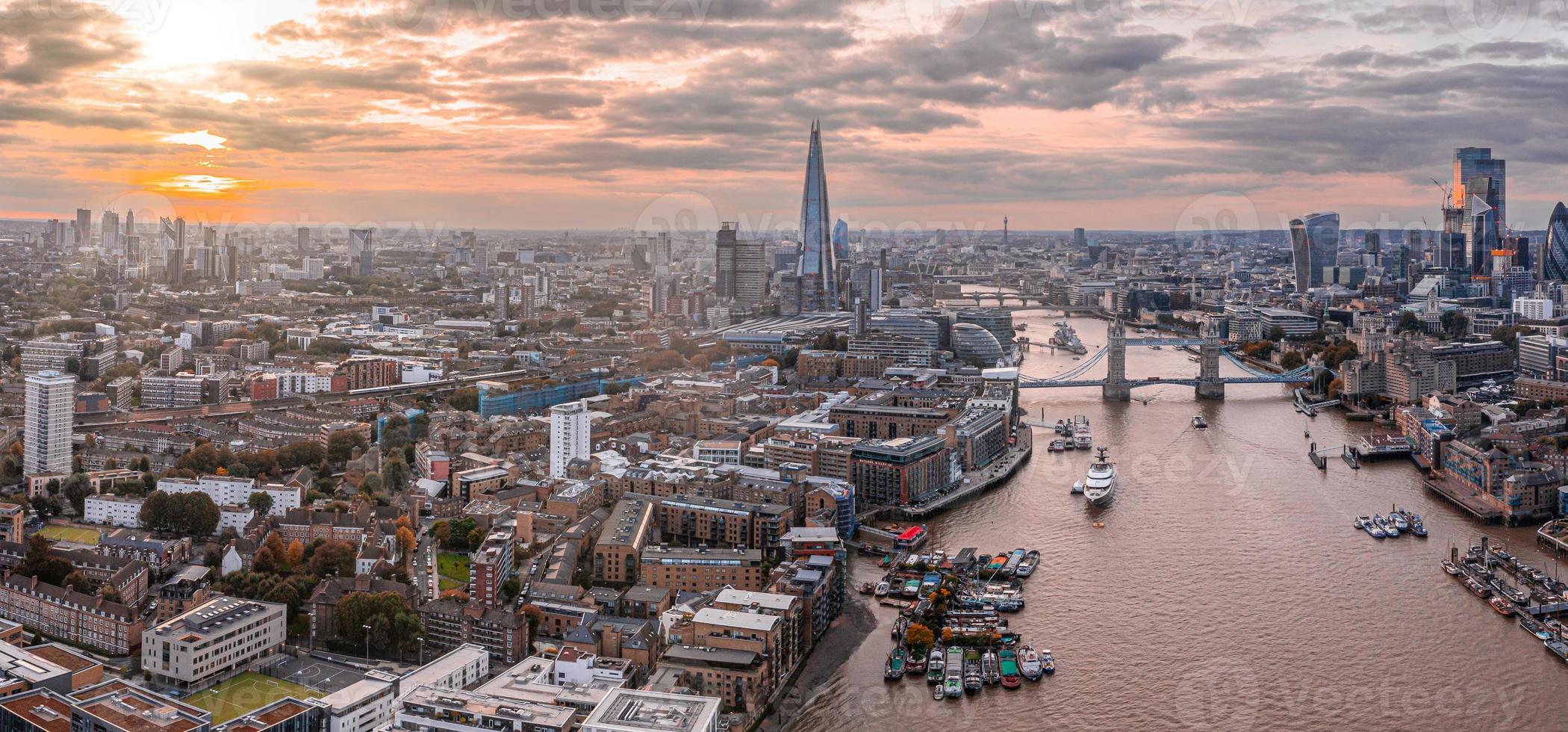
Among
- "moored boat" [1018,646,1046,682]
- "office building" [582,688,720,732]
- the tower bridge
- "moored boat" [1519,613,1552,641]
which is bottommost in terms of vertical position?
"moored boat" [1018,646,1046,682]

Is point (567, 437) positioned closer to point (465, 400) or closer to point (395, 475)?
point (395, 475)

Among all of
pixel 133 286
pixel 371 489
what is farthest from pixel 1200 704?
pixel 133 286

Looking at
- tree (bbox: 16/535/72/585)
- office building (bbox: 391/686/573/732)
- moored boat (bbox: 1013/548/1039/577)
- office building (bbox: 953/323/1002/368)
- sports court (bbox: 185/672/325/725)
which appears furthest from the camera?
office building (bbox: 953/323/1002/368)

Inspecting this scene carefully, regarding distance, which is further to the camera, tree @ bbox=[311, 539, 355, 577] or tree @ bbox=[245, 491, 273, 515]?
tree @ bbox=[245, 491, 273, 515]

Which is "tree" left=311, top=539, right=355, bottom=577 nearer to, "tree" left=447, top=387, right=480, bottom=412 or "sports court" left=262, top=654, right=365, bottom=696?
"sports court" left=262, top=654, right=365, bottom=696

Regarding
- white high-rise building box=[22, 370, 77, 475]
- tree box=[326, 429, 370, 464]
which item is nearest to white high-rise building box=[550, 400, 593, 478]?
tree box=[326, 429, 370, 464]

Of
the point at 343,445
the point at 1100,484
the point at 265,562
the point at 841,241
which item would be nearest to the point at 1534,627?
the point at 1100,484

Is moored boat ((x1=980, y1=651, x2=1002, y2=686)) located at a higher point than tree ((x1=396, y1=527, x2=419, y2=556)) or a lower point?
lower

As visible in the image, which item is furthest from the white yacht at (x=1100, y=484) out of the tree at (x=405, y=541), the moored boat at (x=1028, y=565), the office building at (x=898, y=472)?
the tree at (x=405, y=541)
